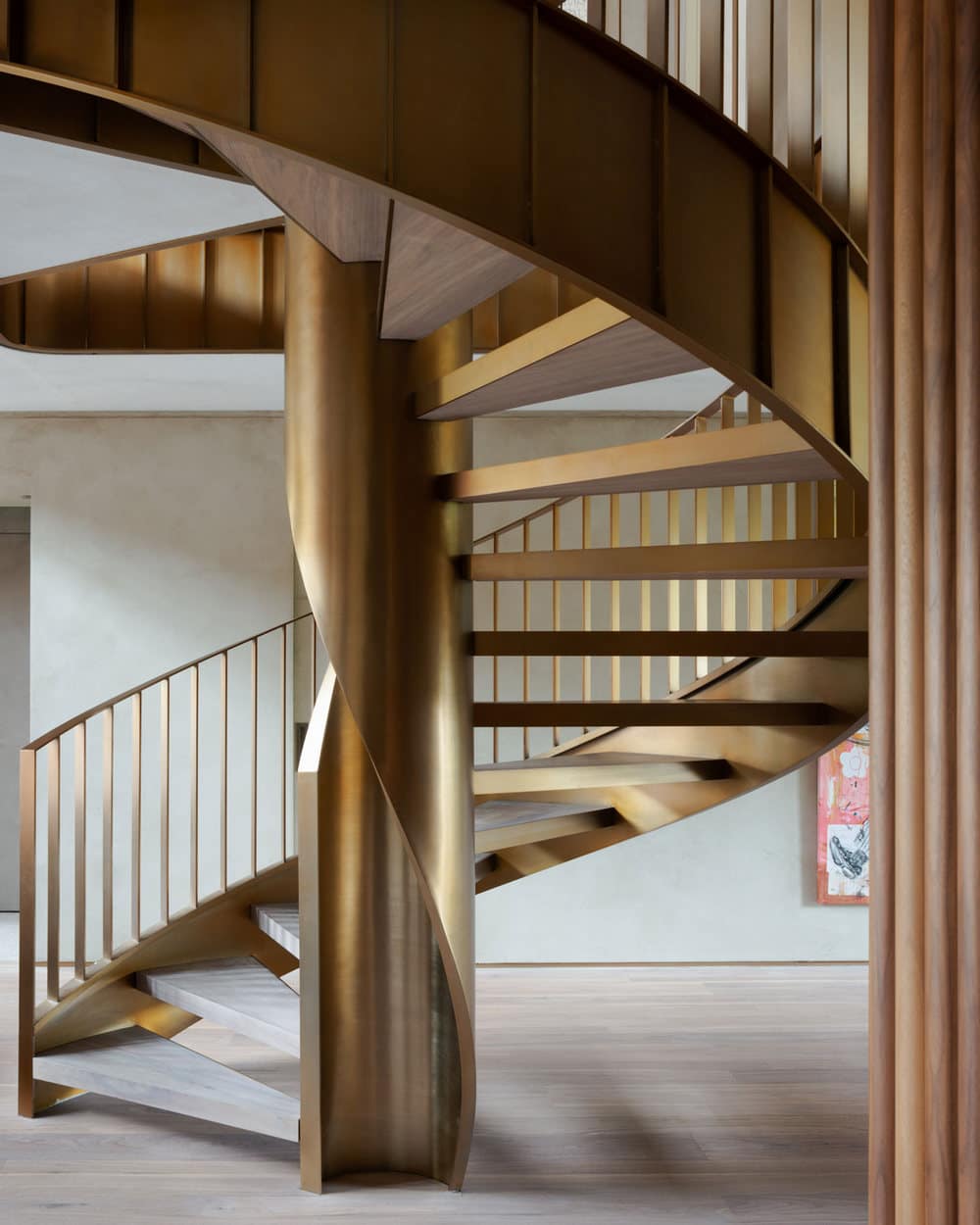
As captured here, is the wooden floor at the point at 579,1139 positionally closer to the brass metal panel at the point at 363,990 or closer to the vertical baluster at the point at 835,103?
the brass metal panel at the point at 363,990

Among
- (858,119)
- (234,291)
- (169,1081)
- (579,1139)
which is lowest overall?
(579,1139)

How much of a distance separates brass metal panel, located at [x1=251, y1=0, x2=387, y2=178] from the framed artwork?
15.8 ft

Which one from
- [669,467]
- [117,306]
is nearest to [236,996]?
[669,467]

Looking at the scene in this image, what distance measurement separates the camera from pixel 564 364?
8.13 feet

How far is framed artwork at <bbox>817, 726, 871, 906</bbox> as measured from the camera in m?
5.89

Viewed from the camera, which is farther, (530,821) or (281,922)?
(281,922)

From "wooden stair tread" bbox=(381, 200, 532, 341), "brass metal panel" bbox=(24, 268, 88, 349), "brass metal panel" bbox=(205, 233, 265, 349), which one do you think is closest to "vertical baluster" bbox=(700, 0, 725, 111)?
"wooden stair tread" bbox=(381, 200, 532, 341)

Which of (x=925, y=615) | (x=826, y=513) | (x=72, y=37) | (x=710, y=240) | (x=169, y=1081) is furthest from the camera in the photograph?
(x=826, y=513)

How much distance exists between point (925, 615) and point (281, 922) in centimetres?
320

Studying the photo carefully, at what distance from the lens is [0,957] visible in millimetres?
5855

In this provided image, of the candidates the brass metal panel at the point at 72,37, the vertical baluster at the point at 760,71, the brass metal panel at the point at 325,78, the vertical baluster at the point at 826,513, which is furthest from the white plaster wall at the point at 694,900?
the brass metal panel at the point at 72,37

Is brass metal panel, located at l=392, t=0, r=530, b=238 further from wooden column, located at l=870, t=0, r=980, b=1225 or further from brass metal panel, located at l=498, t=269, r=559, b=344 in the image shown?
brass metal panel, located at l=498, t=269, r=559, b=344

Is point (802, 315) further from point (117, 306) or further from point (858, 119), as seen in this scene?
point (117, 306)

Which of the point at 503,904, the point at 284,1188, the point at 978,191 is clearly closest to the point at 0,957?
the point at 503,904
